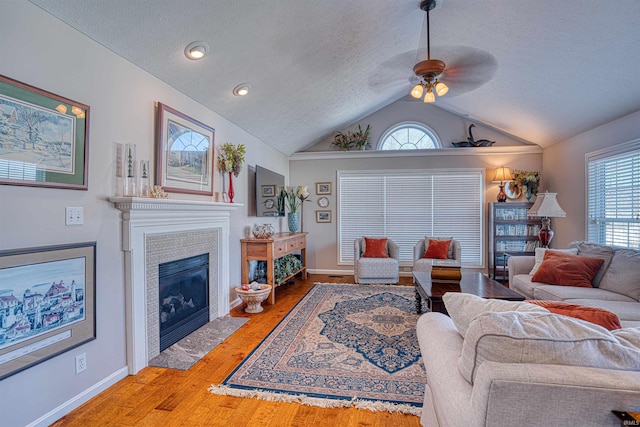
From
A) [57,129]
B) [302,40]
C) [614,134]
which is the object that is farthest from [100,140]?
[614,134]

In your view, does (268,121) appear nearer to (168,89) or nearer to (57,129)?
(168,89)

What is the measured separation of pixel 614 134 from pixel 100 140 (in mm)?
5416

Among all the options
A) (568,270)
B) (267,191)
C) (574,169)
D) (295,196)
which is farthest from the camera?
(295,196)

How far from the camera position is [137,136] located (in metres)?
2.52

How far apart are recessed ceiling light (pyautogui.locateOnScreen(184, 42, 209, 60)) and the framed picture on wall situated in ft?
1.61

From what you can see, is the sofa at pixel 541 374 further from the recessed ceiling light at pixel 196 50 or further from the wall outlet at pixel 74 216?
the recessed ceiling light at pixel 196 50

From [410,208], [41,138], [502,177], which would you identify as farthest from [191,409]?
[502,177]

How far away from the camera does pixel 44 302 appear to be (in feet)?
5.95

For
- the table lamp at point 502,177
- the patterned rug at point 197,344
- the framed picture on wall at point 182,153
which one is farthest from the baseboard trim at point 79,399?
the table lamp at point 502,177

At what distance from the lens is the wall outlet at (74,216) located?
1.95 meters

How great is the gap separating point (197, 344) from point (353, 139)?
4474mm

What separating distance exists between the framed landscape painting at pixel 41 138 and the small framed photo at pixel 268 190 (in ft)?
9.19

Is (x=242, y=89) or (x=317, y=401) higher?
(x=242, y=89)

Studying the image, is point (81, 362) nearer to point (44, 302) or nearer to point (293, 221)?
point (44, 302)
